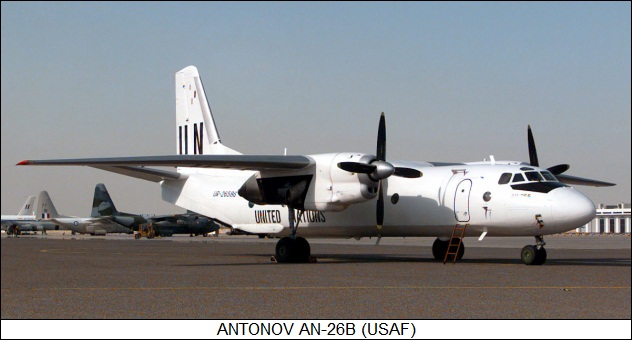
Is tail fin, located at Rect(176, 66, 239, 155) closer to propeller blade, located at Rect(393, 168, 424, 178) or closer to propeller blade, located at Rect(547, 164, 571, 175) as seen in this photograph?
propeller blade, located at Rect(393, 168, 424, 178)

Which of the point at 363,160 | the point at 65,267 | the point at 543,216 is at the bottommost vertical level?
the point at 65,267

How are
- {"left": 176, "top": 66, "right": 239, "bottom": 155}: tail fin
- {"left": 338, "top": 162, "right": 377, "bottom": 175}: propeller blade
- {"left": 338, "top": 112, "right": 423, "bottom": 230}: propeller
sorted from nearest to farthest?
1. {"left": 338, "top": 162, "right": 377, "bottom": 175}: propeller blade
2. {"left": 338, "top": 112, "right": 423, "bottom": 230}: propeller
3. {"left": 176, "top": 66, "right": 239, "bottom": 155}: tail fin

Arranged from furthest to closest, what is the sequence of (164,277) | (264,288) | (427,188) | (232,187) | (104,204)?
(104,204), (232,187), (427,188), (164,277), (264,288)

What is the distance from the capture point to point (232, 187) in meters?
29.2

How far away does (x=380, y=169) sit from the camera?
23125 mm

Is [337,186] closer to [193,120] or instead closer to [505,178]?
[505,178]

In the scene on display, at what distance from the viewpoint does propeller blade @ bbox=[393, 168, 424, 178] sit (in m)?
24.9

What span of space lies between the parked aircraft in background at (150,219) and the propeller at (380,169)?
143ft

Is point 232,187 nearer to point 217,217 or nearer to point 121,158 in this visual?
point 217,217

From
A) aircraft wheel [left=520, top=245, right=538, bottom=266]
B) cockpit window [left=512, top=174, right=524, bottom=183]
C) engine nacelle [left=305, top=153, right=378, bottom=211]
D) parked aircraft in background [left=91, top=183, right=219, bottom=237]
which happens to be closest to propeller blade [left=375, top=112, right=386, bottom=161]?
engine nacelle [left=305, top=153, right=378, bottom=211]

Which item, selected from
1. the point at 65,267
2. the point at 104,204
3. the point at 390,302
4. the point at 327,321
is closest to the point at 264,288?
the point at 390,302

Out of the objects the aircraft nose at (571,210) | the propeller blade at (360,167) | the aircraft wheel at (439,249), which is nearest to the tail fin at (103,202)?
the aircraft wheel at (439,249)

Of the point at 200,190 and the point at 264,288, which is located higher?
the point at 200,190

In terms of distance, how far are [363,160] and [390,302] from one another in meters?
11.4
